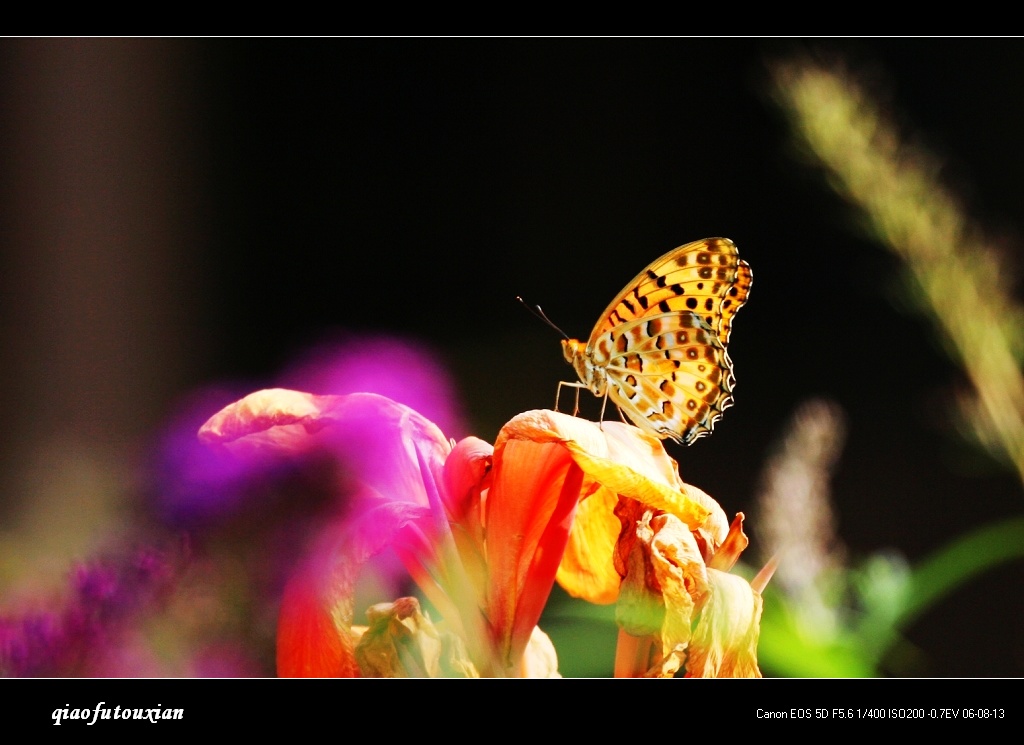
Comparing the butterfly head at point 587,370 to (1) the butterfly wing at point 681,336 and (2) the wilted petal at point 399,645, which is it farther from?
(2) the wilted petal at point 399,645

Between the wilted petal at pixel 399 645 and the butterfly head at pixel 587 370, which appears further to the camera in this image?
the butterfly head at pixel 587 370

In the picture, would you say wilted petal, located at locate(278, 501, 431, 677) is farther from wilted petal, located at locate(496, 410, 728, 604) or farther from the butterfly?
the butterfly

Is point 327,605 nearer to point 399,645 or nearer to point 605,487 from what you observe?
point 399,645

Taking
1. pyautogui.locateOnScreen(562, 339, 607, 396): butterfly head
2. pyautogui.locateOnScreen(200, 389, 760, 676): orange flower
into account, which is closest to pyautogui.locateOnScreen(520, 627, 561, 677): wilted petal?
pyautogui.locateOnScreen(200, 389, 760, 676): orange flower

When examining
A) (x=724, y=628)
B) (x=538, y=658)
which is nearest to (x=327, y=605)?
(x=538, y=658)

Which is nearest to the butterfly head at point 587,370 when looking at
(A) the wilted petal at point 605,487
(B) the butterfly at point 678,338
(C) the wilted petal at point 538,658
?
(B) the butterfly at point 678,338

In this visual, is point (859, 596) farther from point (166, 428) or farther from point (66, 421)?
point (66, 421)

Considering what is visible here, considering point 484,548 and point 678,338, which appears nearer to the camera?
point 484,548

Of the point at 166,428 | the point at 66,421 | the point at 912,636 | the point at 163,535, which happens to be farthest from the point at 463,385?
the point at 163,535

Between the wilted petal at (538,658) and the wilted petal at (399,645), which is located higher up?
the wilted petal at (399,645)
